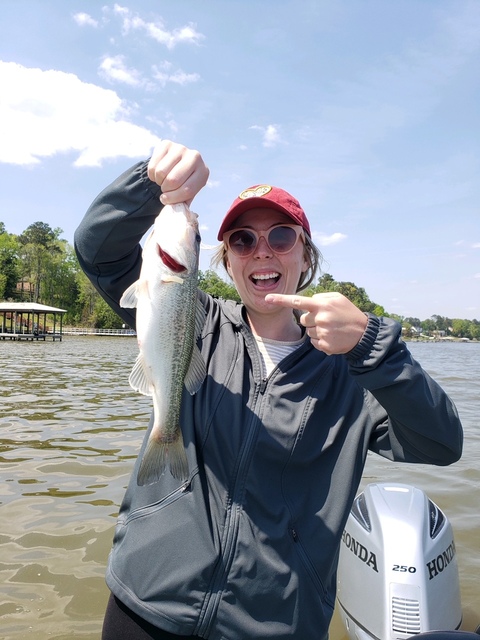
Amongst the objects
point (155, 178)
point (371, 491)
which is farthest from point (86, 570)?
point (155, 178)

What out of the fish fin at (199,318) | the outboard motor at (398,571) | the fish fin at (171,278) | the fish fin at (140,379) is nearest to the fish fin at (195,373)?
the fish fin at (199,318)

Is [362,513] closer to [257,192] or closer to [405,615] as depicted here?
A: [405,615]

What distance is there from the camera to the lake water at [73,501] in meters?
4.52

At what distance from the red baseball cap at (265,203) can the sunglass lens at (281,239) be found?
0.26 feet

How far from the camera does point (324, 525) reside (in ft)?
8.10

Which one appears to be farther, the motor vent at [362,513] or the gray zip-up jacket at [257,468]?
the motor vent at [362,513]

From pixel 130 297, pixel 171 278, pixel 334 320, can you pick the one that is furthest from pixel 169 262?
pixel 334 320

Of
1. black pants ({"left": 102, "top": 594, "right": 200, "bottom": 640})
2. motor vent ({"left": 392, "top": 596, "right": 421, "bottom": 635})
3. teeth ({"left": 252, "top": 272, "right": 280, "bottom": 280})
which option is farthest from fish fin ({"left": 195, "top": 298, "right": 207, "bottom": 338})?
motor vent ({"left": 392, "top": 596, "right": 421, "bottom": 635})

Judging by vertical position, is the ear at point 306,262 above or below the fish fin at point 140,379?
above

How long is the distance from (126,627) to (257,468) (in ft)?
3.20

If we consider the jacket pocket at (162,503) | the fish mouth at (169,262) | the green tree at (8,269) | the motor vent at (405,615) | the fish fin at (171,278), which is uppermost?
the green tree at (8,269)

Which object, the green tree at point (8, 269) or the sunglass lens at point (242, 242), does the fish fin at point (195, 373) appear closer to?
the sunglass lens at point (242, 242)

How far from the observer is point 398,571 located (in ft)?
11.3

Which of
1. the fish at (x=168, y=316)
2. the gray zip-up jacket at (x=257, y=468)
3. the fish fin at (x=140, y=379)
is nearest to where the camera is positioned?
the gray zip-up jacket at (x=257, y=468)
